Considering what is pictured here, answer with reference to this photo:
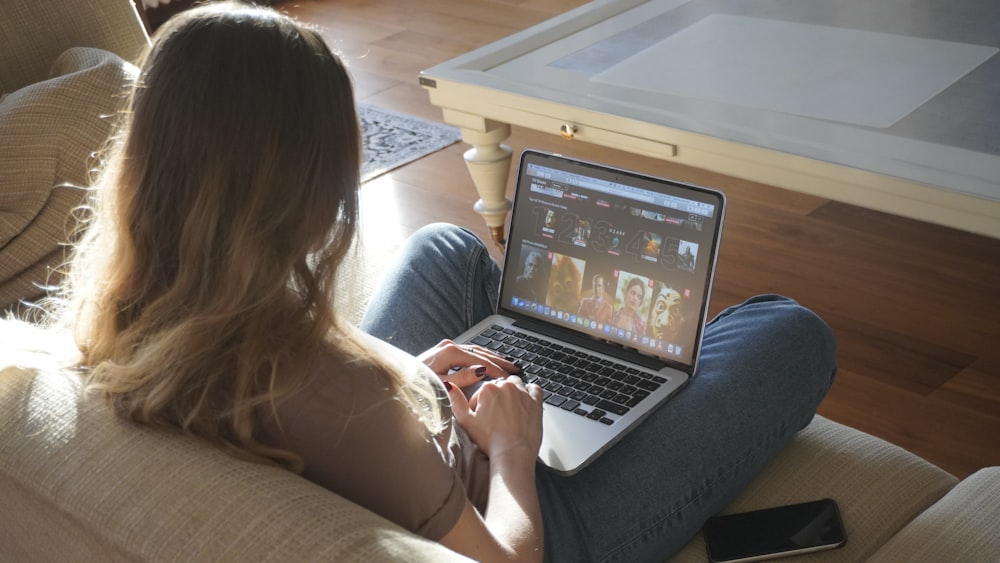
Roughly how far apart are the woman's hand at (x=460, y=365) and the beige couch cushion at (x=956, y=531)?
420 millimetres

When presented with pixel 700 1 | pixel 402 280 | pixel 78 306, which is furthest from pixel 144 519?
pixel 700 1

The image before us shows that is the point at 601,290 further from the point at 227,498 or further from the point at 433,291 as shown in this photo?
the point at 227,498

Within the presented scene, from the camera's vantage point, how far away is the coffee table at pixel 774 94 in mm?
1399

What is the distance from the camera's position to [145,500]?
71 cm

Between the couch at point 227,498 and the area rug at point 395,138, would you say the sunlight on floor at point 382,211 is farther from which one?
the couch at point 227,498

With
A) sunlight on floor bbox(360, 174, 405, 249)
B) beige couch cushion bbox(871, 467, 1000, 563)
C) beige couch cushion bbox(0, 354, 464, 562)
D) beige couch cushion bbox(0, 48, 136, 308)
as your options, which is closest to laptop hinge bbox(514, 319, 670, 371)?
beige couch cushion bbox(871, 467, 1000, 563)

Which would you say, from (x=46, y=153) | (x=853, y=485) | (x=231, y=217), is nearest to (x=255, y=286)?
(x=231, y=217)

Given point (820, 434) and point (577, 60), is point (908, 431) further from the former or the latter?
point (577, 60)

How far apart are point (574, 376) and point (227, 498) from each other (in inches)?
24.1

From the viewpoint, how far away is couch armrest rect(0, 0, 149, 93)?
1729 mm

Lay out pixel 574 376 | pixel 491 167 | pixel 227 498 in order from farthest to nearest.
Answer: pixel 491 167 < pixel 574 376 < pixel 227 498

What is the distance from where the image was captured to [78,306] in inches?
35.5

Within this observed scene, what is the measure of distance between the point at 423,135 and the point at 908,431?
1.78 m

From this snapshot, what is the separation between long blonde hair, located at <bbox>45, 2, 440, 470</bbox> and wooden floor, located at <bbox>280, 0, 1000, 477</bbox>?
0.49 meters
